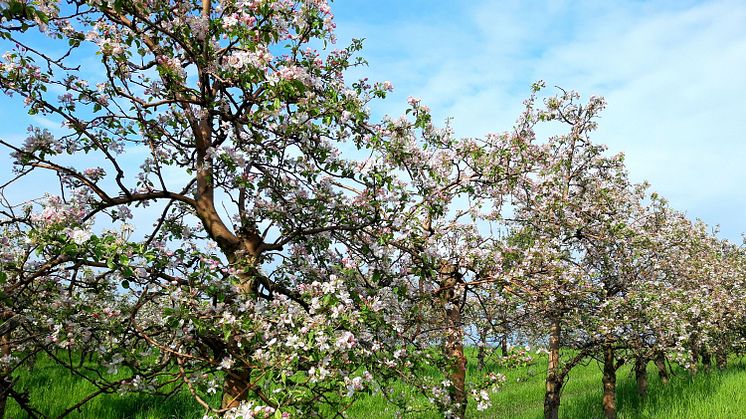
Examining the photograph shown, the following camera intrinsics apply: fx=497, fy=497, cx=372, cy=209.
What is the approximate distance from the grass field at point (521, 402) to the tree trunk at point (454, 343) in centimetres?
129

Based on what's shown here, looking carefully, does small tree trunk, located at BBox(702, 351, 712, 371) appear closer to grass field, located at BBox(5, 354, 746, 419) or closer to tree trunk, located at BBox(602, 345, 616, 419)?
grass field, located at BBox(5, 354, 746, 419)

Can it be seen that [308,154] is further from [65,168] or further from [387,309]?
[65,168]

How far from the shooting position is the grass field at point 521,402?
10688mm

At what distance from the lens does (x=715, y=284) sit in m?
17.2

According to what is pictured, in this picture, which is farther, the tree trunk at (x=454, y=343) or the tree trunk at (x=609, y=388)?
the tree trunk at (x=609, y=388)

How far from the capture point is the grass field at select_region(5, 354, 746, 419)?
10688mm

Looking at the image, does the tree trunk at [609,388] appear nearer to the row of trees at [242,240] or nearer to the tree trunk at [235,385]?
the row of trees at [242,240]

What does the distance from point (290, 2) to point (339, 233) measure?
2.77 m

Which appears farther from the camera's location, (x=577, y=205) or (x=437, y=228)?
(x=577, y=205)

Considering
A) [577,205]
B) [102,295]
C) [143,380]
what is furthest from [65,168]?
[577,205]

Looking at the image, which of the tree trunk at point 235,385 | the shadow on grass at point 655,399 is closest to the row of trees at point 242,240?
the tree trunk at point 235,385

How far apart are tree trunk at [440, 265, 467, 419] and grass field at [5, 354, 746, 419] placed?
1.29 m

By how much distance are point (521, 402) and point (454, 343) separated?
10.5m

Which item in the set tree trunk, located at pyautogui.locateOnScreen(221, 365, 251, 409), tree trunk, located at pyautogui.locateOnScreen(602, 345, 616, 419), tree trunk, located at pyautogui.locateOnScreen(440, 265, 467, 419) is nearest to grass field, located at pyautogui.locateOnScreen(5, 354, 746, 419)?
tree trunk, located at pyautogui.locateOnScreen(602, 345, 616, 419)
